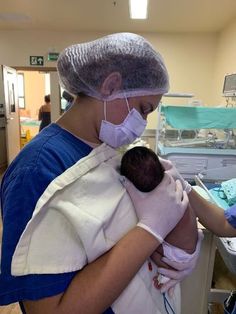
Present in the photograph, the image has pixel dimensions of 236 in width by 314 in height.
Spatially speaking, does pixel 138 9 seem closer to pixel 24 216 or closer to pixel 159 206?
pixel 159 206

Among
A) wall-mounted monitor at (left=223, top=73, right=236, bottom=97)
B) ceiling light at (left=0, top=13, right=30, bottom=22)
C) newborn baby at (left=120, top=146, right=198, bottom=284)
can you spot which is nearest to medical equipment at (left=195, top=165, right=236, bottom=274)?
newborn baby at (left=120, top=146, right=198, bottom=284)

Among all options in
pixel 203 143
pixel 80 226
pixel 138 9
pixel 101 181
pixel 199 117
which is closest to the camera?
pixel 80 226

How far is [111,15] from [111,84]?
370 centimetres

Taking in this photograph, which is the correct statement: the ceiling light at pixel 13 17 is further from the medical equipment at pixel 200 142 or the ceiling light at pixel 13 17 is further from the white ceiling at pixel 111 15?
the medical equipment at pixel 200 142

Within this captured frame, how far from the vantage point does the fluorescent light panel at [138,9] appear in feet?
11.0

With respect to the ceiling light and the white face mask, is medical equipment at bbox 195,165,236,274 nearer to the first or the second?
the white face mask

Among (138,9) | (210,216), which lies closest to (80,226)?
(210,216)

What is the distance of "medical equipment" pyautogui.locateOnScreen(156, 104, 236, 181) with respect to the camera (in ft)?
6.58

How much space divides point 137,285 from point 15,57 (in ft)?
17.1

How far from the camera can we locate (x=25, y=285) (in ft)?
1.76

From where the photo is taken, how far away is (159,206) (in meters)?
0.69

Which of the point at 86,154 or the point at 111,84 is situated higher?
the point at 111,84

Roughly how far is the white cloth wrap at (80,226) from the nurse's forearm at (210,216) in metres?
0.40

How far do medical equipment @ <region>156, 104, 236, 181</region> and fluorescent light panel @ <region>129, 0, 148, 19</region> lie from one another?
1.98 meters
